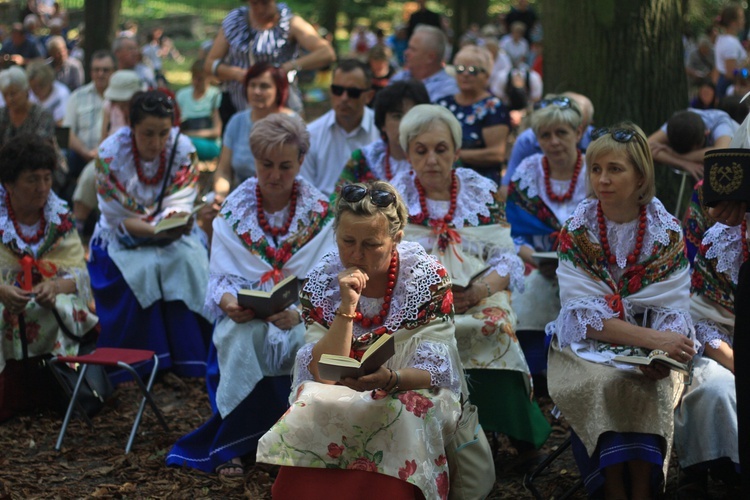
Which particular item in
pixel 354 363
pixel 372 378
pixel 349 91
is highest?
pixel 349 91

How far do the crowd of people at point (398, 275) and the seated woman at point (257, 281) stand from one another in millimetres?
13

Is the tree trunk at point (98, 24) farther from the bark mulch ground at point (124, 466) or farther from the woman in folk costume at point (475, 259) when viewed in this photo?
the woman in folk costume at point (475, 259)

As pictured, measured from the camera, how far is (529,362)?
20.4 feet

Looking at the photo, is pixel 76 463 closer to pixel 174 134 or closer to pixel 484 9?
pixel 174 134

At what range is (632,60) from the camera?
7.50 metres

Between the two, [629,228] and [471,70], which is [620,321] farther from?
[471,70]

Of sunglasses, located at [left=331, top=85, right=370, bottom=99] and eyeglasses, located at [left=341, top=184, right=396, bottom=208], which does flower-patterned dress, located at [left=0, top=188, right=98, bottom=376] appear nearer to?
sunglasses, located at [left=331, top=85, right=370, bottom=99]

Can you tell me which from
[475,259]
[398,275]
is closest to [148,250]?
[475,259]

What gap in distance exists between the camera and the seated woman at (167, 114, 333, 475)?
17.3 ft

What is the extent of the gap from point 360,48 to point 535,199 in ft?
57.1

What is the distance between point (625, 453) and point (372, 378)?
4.24ft

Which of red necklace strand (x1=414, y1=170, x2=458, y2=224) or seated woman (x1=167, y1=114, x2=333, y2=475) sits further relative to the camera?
red necklace strand (x1=414, y1=170, x2=458, y2=224)

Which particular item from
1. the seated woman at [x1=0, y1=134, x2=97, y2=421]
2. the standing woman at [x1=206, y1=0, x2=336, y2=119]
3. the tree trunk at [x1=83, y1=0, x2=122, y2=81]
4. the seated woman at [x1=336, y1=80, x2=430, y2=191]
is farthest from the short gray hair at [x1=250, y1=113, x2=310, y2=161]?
the tree trunk at [x1=83, y1=0, x2=122, y2=81]

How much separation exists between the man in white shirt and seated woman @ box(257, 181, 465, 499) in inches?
112
